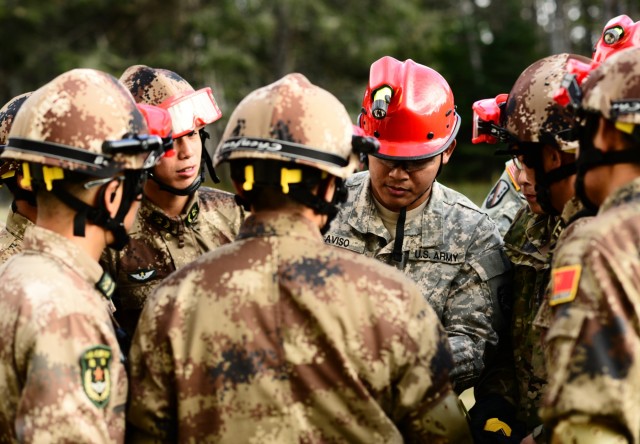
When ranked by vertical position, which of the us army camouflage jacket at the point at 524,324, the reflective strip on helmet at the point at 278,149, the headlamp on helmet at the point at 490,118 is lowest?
the us army camouflage jacket at the point at 524,324

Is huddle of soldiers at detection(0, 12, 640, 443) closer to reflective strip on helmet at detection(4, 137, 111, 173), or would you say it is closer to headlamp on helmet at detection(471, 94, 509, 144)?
reflective strip on helmet at detection(4, 137, 111, 173)

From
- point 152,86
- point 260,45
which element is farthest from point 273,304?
point 260,45

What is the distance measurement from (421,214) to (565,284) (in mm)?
2275

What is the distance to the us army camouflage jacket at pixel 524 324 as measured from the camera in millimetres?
4812

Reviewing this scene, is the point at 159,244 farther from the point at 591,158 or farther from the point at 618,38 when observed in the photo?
the point at 618,38

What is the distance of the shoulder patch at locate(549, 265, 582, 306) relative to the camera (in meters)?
3.17

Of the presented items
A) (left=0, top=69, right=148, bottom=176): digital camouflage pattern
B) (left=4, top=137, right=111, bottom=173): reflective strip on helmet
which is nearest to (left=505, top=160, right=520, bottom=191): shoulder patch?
(left=0, top=69, right=148, bottom=176): digital camouflage pattern

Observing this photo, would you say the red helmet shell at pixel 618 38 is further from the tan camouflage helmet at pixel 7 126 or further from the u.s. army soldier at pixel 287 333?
the tan camouflage helmet at pixel 7 126

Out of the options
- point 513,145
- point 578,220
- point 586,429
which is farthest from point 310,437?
point 513,145

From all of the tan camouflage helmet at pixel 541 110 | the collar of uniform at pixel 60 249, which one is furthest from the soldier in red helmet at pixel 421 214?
the collar of uniform at pixel 60 249

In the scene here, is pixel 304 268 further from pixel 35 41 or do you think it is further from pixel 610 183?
pixel 35 41

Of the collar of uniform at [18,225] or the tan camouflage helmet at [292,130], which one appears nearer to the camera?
the tan camouflage helmet at [292,130]

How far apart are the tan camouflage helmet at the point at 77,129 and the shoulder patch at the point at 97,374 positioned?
0.77 metres

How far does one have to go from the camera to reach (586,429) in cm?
309
